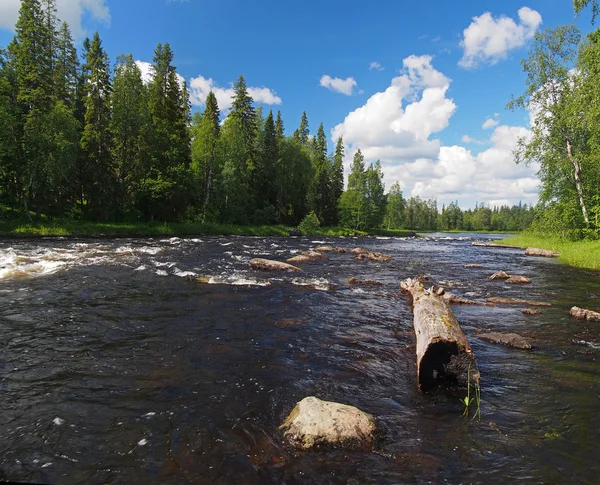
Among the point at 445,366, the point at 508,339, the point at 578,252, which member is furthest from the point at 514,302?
the point at 578,252

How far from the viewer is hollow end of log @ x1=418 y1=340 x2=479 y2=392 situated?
6.17 metres

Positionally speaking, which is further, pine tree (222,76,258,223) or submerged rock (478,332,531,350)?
pine tree (222,76,258,223)

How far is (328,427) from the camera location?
4.61 meters

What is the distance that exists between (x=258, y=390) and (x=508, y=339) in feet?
21.7

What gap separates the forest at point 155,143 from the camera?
103 feet

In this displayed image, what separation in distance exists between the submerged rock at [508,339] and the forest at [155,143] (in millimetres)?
20924

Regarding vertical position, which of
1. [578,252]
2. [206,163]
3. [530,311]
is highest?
[206,163]

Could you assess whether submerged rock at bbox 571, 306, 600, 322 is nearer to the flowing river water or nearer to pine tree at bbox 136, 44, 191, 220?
the flowing river water

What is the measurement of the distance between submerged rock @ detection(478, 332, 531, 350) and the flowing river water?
1.01 ft

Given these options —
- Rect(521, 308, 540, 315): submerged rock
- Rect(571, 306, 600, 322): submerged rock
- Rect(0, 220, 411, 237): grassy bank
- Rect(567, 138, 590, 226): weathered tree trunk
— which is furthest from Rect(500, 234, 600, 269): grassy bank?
Rect(0, 220, 411, 237): grassy bank

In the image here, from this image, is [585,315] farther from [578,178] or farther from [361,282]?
[578,178]

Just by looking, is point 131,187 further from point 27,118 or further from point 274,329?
point 274,329

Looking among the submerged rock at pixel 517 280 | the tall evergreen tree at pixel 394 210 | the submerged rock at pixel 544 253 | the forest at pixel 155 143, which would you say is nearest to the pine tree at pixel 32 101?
the forest at pixel 155 143

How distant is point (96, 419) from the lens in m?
5.00
